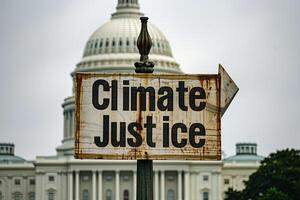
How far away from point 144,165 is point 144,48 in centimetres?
140

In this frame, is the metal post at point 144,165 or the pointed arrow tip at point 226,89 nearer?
the metal post at point 144,165

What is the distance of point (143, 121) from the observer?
17.7m

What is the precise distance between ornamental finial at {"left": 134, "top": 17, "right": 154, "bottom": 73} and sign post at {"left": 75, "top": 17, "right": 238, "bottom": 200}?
15cm

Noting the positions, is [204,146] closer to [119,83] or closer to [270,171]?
[119,83]

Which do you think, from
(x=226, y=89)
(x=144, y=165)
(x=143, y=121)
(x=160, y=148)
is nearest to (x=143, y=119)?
(x=143, y=121)

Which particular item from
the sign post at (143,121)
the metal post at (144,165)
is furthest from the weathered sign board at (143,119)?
the metal post at (144,165)

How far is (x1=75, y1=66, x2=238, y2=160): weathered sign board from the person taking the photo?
17688mm

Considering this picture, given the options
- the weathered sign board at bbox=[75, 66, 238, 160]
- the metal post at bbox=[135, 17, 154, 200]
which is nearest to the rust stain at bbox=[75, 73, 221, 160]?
the weathered sign board at bbox=[75, 66, 238, 160]

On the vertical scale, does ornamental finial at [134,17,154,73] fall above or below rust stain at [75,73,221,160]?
above

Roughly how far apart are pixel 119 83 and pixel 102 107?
368 millimetres

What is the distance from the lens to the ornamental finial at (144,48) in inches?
710

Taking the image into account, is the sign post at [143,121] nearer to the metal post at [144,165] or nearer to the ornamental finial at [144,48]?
the metal post at [144,165]

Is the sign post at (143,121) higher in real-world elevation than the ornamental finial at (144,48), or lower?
lower

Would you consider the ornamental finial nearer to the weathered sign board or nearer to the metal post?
the metal post
